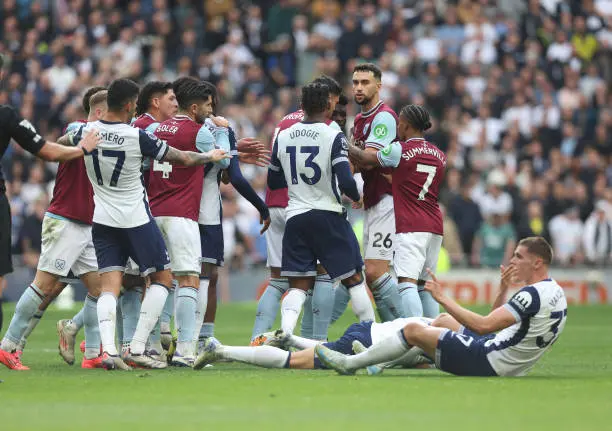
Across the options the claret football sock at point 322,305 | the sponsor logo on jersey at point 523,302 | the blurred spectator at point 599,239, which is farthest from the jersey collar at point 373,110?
the blurred spectator at point 599,239

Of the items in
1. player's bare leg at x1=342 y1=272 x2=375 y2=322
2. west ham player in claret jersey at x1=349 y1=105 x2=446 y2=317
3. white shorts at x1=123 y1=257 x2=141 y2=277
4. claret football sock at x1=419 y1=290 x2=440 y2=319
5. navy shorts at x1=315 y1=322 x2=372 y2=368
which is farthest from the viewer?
claret football sock at x1=419 y1=290 x2=440 y2=319

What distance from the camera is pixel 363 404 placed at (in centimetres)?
884

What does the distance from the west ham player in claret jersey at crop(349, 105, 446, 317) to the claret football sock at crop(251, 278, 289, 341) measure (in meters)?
1.16

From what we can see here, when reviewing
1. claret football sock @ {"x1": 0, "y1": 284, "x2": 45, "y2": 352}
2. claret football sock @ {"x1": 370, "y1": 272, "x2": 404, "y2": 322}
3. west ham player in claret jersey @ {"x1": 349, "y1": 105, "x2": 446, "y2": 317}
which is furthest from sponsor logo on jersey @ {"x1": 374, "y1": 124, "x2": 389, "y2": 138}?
claret football sock @ {"x1": 0, "y1": 284, "x2": 45, "y2": 352}

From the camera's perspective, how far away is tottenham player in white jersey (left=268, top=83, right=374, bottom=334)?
11984 millimetres

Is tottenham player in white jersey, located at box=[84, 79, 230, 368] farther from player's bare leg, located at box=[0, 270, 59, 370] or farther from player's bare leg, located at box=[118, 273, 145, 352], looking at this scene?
player's bare leg, located at box=[0, 270, 59, 370]

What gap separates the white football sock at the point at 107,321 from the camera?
11.3 m

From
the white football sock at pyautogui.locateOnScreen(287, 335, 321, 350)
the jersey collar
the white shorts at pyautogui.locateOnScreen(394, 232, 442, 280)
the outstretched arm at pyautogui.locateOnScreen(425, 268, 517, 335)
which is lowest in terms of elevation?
the white football sock at pyautogui.locateOnScreen(287, 335, 321, 350)

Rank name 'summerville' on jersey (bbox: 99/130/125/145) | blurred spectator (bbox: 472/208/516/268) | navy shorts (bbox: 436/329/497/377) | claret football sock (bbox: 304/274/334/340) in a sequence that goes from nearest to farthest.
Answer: navy shorts (bbox: 436/329/497/377) < name 'summerville' on jersey (bbox: 99/130/125/145) < claret football sock (bbox: 304/274/334/340) < blurred spectator (bbox: 472/208/516/268)

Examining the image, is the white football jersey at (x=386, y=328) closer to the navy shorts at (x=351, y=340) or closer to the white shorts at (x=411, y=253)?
the navy shorts at (x=351, y=340)

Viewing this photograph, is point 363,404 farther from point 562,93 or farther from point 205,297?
point 562,93

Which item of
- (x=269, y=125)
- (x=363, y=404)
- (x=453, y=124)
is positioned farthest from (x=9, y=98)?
(x=363, y=404)

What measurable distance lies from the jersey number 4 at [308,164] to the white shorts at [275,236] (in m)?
1.40

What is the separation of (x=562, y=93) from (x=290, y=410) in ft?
71.2
